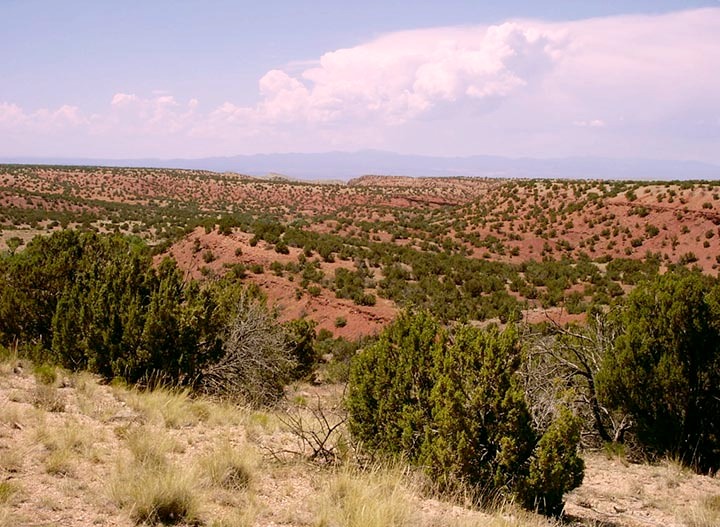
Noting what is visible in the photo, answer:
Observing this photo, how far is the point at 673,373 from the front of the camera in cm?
896

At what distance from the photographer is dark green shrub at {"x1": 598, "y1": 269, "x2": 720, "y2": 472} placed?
914cm

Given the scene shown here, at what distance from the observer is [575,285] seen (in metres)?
29.6

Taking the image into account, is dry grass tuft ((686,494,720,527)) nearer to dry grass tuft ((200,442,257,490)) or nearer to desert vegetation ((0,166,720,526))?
desert vegetation ((0,166,720,526))

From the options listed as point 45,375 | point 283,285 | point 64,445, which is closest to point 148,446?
point 64,445

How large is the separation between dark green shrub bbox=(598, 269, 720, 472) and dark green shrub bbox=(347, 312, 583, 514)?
11.0ft

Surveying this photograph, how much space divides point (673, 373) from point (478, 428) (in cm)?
455

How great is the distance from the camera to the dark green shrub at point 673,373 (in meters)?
9.14

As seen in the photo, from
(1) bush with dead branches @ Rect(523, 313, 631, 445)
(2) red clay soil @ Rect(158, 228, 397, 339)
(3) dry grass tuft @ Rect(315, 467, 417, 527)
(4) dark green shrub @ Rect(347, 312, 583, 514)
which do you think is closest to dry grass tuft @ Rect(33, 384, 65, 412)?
(3) dry grass tuft @ Rect(315, 467, 417, 527)

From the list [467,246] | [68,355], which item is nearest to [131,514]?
[68,355]

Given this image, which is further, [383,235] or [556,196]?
[556,196]

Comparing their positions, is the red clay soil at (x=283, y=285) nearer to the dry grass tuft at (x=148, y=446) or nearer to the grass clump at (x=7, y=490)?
the dry grass tuft at (x=148, y=446)

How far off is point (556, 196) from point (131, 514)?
5145 centimetres

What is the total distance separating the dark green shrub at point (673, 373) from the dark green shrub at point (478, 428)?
336 cm

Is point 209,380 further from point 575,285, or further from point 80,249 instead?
point 575,285
